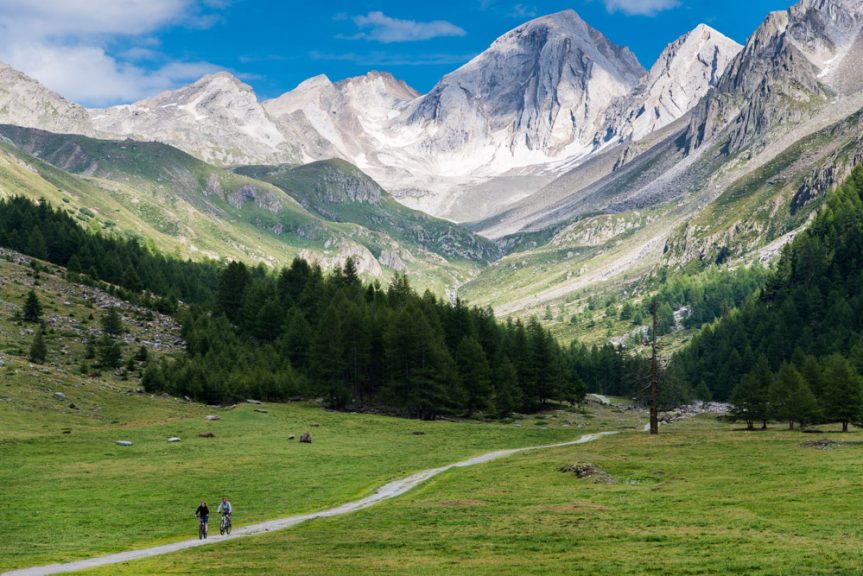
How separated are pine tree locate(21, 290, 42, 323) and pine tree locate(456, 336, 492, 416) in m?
70.5

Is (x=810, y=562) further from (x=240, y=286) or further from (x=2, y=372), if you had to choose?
(x=240, y=286)

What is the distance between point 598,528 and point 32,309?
375 ft

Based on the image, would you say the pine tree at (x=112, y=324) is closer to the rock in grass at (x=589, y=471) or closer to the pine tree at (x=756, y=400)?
the rock in grass at (x=589, y=471)

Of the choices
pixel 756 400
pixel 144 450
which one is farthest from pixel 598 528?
pixel 756 400

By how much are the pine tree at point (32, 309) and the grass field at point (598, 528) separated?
303ft

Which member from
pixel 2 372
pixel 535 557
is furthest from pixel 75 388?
pixel 535 557

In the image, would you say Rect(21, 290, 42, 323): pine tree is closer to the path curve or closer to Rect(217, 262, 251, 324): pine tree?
Rect(217, 262, 251, 324): pine tree

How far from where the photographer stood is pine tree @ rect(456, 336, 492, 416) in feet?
402

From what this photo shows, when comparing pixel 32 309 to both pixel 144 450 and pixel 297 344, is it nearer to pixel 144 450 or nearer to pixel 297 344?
pixel 297 344

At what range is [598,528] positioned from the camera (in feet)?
123

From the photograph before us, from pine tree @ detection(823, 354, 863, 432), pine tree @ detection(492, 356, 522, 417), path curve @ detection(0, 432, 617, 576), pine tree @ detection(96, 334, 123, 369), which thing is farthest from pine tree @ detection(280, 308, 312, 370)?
pine tree @ detection(823, 354, 863, 432)

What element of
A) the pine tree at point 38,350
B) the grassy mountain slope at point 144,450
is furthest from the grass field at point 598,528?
the pine tree at point 38,350

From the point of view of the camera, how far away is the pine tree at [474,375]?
122562mm

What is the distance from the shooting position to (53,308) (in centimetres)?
13188
